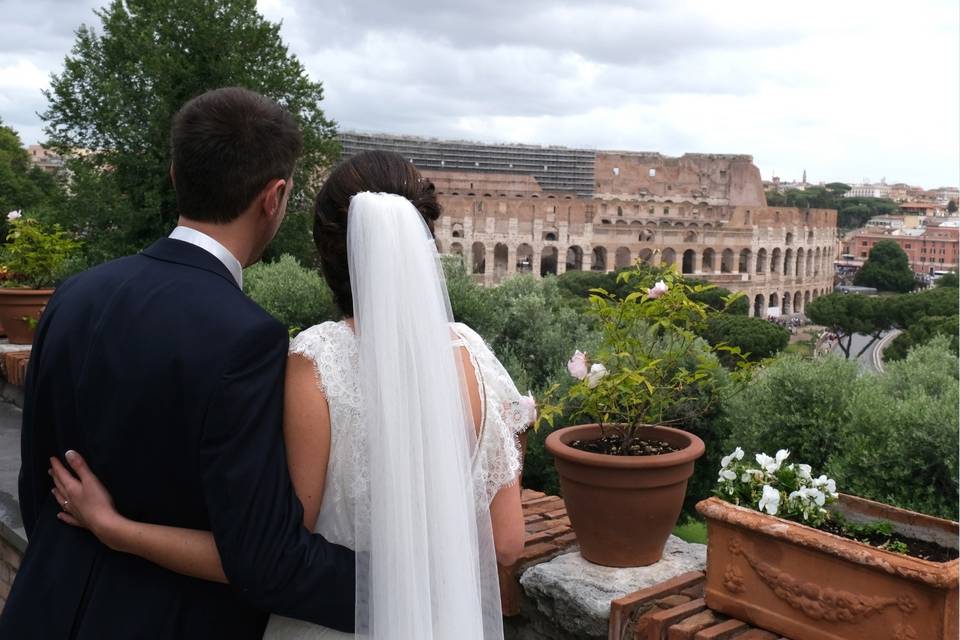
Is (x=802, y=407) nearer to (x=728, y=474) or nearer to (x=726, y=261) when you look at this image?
(x=728, y=474)

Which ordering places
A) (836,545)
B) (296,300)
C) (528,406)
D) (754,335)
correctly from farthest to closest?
(754,335)
(296,300)
(528,406)
(836,545)

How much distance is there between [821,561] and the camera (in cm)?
158

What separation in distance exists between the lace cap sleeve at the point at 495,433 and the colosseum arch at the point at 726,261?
47105 mm

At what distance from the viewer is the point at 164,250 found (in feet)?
3.91

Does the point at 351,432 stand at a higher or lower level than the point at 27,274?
lower

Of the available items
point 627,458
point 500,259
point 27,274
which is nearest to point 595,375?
point 627,458

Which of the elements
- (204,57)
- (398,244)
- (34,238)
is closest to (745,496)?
(398,244)

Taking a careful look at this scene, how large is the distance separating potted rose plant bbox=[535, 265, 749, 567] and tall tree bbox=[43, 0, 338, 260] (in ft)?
32.8

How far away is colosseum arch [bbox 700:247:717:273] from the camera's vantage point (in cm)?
4597

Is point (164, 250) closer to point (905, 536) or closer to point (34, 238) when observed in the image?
point (905, 536)

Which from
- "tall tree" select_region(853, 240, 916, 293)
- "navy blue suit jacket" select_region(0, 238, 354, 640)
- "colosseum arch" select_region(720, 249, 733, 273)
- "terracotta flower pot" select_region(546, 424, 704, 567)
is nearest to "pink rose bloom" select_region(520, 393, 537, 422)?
"terracotta flower pot" select_region(546, 424, 704, 567)

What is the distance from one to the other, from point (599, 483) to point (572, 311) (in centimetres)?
256

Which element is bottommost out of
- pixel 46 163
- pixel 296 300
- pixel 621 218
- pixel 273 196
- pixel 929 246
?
pixel 296 300

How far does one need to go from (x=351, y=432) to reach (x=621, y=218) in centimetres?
5045
